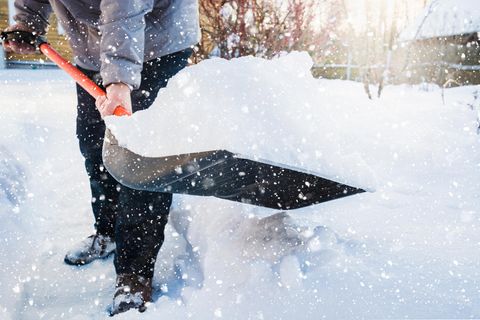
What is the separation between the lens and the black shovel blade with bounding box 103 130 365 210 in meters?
1.06

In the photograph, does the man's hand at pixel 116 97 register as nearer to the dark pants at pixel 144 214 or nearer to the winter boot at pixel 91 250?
the dark pants at pixel 144 214

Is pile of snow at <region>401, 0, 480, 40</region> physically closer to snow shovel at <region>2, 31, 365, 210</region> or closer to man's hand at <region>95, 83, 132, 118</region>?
snow shovel at <region>2, 31, 365, 210</region>

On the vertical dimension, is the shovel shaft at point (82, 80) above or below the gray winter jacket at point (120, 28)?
below

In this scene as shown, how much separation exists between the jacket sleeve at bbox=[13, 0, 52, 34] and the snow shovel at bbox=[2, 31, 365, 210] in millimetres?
742

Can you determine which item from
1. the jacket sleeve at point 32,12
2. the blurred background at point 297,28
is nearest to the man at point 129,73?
the jacket sleeve at point 32,12

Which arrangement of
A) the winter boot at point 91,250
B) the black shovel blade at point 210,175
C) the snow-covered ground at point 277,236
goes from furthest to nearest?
the winter boot at point 91,250 < the snow-covered ground at point 277,236 < the black shovel blade at point 210,175

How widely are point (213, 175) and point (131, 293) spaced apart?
653 mm

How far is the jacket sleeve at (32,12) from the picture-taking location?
6.16ft

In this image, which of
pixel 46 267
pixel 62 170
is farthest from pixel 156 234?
pixel 62 170

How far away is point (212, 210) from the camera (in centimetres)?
192

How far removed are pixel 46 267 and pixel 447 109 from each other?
4673 mm

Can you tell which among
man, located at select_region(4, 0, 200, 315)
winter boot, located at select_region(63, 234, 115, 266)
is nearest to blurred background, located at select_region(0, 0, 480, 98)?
man, located at select_region(4, 0, 200, 315)

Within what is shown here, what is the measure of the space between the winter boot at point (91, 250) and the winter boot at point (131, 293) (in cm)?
39

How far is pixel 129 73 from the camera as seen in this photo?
1.22m
